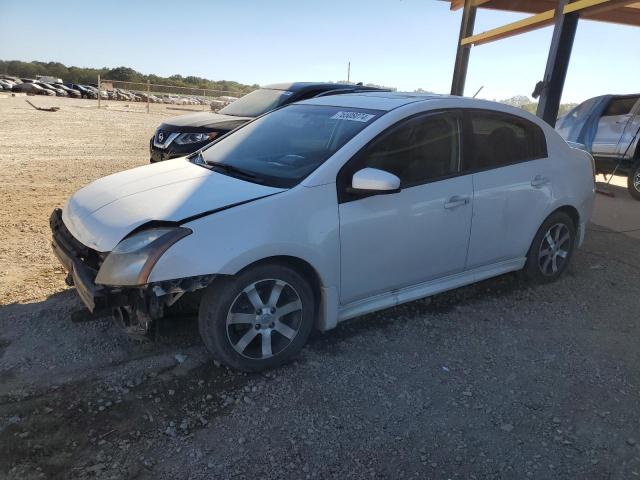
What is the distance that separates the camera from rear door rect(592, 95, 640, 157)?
9.99 metres

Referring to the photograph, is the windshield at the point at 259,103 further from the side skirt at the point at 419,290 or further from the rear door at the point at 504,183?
the side skirt at the point at 419,290

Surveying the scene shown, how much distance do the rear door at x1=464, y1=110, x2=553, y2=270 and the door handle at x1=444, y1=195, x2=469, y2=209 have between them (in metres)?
0.12

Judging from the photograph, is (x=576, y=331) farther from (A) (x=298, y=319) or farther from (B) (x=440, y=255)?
(A) (x=298, y=319)

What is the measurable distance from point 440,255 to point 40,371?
9.00 feet

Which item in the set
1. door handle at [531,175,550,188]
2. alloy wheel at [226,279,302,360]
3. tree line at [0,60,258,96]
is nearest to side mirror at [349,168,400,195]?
alloy wheel at [226,279,302,360]

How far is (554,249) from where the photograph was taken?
15.1 ft

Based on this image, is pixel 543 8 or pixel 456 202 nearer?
pixel 456 202

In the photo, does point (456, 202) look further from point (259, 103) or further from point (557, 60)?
point (557, 60)

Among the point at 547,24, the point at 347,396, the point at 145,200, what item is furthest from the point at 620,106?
the point at 145,200

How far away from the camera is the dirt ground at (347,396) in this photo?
240cm

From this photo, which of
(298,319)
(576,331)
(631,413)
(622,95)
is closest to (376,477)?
(298,319)

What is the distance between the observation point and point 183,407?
108 inches

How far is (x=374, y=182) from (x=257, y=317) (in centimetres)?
108

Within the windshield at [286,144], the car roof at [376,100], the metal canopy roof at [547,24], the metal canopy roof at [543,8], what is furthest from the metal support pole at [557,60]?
the windshield at [286,144]
